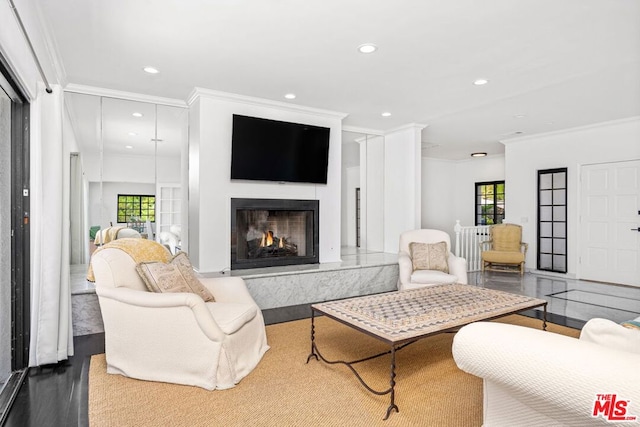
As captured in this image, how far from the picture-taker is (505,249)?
269 inches

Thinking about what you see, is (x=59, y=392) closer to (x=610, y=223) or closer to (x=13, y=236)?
(x=13, y=236)

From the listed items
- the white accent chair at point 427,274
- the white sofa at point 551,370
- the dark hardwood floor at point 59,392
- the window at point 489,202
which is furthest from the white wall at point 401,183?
the white sofa at point 551,370

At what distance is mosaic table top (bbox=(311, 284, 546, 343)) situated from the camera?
2326 millimetres

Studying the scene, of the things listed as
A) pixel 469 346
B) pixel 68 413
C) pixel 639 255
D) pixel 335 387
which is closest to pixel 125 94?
pixel 68 413

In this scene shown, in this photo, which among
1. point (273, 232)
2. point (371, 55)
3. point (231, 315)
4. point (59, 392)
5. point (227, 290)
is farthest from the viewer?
point (273, 232)

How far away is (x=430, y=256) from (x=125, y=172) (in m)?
3.79

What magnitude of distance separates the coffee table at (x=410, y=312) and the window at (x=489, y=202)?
20.5ft

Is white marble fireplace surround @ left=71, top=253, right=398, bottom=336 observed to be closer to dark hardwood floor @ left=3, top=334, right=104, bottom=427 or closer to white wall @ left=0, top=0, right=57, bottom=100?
dark hardwood floor @ left=3, top=334, right=104, bottom=427

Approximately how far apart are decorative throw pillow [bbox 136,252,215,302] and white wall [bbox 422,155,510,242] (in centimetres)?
736

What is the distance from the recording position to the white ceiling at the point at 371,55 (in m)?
2.68

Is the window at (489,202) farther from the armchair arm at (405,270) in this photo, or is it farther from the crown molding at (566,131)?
the armchair arm at (405,270)

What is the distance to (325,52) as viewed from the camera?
339 centimetres

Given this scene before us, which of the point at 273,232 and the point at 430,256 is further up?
the point at 273,232

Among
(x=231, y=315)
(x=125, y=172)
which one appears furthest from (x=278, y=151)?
(x=231, y=315)
